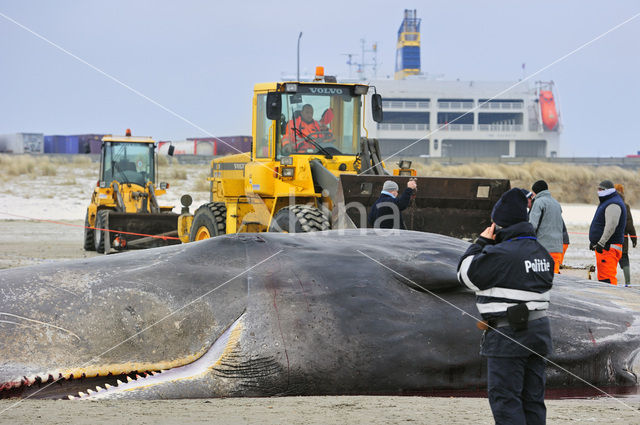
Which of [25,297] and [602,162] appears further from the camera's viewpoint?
[602,162]

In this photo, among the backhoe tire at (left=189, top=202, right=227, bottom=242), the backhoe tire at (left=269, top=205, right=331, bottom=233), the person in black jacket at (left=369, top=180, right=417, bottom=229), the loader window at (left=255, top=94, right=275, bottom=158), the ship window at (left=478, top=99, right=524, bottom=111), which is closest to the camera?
the person in black jacket at (left=369, top=180, right=417, bottom=229)

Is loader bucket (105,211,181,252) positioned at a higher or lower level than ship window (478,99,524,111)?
lower

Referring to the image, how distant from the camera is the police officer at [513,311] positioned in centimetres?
463

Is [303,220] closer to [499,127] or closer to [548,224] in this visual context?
[548,224]

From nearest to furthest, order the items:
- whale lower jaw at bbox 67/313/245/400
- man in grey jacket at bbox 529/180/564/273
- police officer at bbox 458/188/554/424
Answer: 1. police officer at bbox 458/188/554/424
2. whale lower jaw at bbox 67/313/245/400
3. man in grey jacket at bbox 529/180/564/273

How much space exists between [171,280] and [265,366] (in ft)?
3.18

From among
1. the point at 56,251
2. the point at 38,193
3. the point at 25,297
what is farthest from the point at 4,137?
the point at 25,297

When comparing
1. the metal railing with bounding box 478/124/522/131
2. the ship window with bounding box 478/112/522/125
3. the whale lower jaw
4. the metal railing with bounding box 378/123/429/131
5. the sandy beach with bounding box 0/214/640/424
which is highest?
the ship window with bounding box 478/112/522/125

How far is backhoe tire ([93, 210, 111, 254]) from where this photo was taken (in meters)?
19.2

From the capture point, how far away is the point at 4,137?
78.8 metres

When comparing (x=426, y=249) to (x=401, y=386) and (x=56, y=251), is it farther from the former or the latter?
(x=56, y=251)

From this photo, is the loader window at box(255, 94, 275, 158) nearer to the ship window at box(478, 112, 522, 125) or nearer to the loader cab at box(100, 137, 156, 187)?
the loader cab at box(100, 137, 156, 187)

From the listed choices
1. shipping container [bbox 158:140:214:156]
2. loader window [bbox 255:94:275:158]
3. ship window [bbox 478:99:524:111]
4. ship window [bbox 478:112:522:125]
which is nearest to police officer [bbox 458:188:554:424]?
loader window [bbox 255:94:275:158]

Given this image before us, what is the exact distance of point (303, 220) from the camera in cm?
1106
